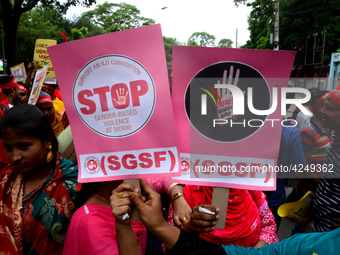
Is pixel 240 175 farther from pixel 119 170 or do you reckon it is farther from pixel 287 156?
pixel 287 156

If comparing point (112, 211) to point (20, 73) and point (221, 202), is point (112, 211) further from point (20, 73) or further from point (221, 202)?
point (20, 73)

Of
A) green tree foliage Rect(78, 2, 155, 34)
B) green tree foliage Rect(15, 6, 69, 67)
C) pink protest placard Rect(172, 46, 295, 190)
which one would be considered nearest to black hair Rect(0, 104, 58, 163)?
pink protest placard Rect(172, 46, 295, 190)

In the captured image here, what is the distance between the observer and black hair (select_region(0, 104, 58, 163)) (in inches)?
57.5

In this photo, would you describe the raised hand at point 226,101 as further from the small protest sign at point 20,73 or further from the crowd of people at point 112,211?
the small protest sign at point 20,73

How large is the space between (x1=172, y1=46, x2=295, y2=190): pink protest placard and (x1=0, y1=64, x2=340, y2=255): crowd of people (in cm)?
21

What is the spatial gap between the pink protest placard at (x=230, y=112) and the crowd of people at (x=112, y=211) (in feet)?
0.68

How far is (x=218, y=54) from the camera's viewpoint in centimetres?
121

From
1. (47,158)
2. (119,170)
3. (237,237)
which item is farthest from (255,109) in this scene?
(47,158)

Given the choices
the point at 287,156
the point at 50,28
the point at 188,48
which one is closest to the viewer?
the point at 188,48

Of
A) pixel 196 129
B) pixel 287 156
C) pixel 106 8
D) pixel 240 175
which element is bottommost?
pixel 287 156

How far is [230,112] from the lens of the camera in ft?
4.11

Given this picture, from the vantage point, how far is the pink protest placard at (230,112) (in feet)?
3.97

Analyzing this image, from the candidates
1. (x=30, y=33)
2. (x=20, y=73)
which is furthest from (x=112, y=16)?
(x=20, y=73)

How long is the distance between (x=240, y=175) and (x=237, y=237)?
50 centimetres
